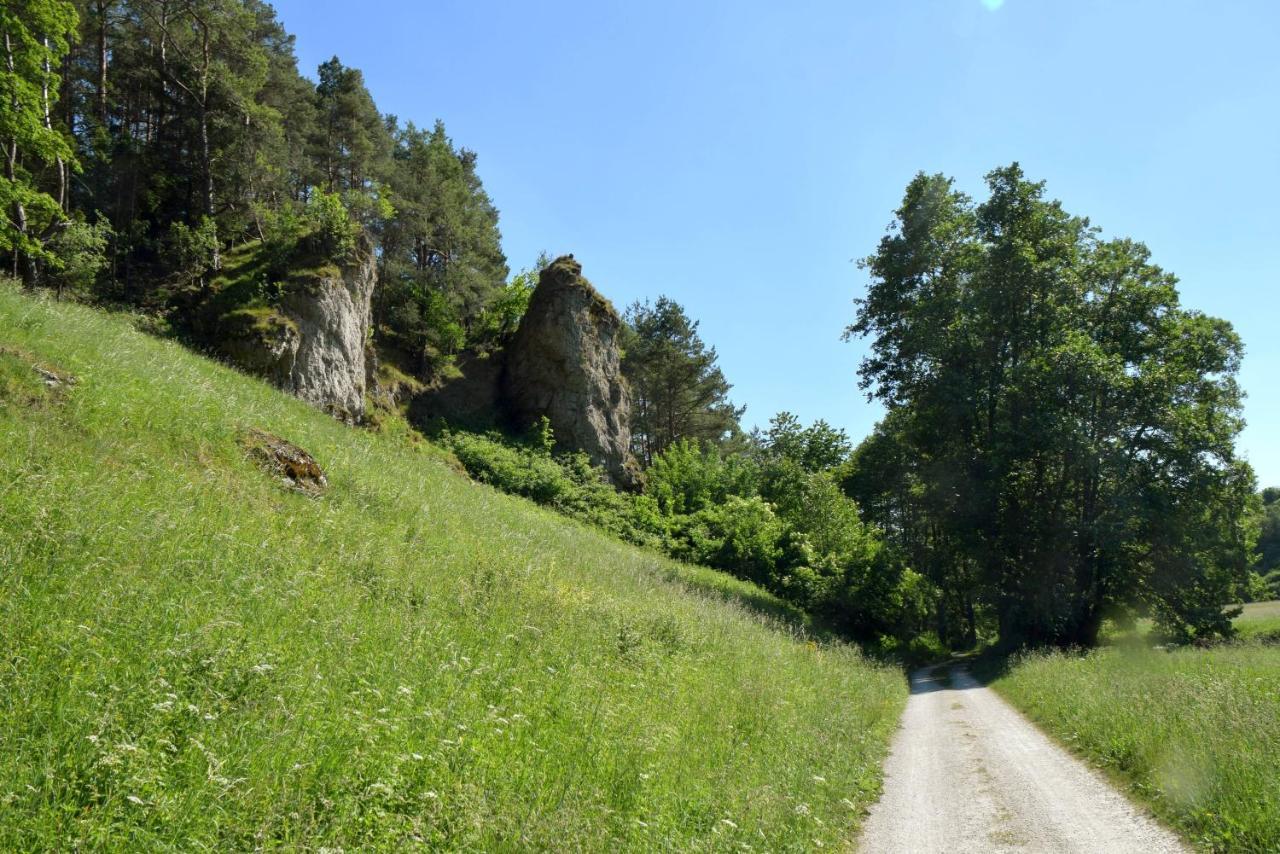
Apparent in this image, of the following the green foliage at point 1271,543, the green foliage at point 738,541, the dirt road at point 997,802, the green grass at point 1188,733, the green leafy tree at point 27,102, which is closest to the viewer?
the green grass at point 1188,733

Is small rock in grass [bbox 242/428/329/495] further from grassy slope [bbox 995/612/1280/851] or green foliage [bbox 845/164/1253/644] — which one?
green foliage [bbox 845/164/1253/644]

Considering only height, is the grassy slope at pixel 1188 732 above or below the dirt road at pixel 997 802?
above

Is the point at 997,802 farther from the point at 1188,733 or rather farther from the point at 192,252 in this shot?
the point at 192,252

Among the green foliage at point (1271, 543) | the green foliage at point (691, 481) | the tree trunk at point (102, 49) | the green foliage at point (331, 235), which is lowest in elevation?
the green foliage at point (691, 481)

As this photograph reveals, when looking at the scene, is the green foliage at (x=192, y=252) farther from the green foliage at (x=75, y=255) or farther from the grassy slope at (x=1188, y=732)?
the grassy slope at (x=1188, y=732)

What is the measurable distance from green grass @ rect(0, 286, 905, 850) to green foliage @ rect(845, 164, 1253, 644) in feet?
52.5

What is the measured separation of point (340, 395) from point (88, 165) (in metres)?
14.9

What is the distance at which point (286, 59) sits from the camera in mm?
34719

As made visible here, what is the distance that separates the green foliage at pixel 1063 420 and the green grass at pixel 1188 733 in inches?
387

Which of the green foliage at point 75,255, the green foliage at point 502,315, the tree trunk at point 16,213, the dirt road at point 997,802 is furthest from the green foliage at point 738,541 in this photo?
the tree trunk at point 16,213

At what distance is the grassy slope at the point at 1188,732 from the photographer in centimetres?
562

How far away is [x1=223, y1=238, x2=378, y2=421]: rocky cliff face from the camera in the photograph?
21.4 metres

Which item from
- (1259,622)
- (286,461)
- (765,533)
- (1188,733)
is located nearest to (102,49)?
(286,461)

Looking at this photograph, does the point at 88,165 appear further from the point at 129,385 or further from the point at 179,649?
the point at 179,649
